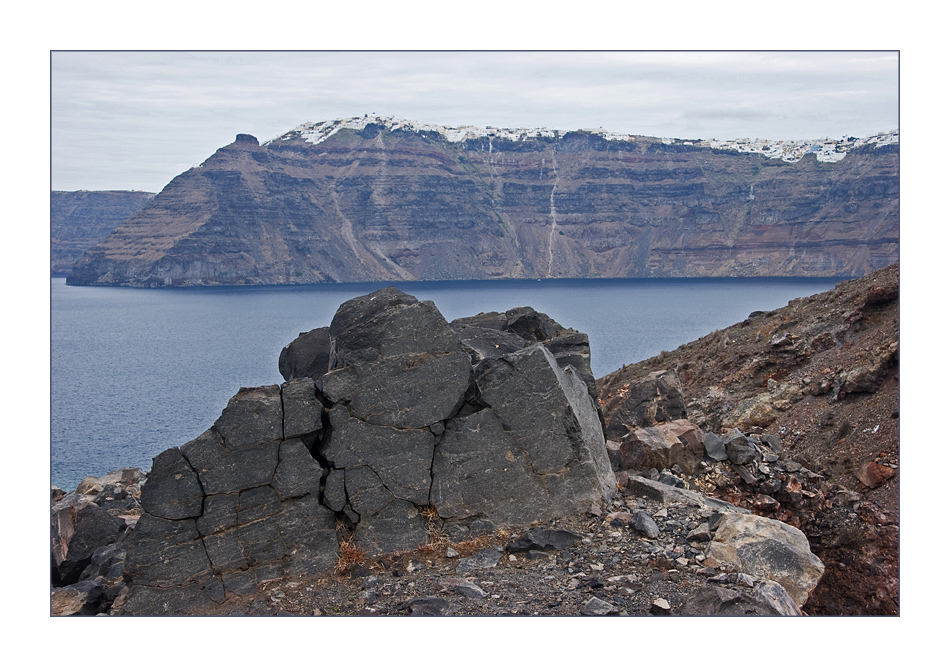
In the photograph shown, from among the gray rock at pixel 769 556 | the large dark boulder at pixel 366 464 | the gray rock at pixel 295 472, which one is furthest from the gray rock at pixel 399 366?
the gray rock at pixel 769 556

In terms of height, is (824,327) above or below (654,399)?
above

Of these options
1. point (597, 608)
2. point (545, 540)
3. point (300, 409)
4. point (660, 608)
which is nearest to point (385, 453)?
point (300, 409)

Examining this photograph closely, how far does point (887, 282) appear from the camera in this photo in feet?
79.0

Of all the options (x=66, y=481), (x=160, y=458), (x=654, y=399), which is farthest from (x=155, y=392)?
(x=160, y=458)

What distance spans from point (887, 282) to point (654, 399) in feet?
31.9

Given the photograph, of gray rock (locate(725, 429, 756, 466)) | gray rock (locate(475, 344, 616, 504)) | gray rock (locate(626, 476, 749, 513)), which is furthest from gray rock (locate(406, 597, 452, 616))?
gray rock (locate(725, 429, 756, 466))

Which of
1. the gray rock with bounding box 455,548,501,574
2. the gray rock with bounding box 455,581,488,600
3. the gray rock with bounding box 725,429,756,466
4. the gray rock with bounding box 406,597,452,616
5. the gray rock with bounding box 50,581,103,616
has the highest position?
the gray rock with bounding box 725,429,756,466

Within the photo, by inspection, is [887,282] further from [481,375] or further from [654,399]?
[481,375]

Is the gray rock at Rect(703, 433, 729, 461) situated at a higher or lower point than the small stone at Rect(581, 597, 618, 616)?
higher

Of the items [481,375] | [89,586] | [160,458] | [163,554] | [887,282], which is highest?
[887,282]

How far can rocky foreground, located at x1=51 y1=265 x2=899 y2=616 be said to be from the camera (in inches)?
404

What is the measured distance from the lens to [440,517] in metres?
11.3

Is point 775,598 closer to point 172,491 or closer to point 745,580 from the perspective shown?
point 745,580

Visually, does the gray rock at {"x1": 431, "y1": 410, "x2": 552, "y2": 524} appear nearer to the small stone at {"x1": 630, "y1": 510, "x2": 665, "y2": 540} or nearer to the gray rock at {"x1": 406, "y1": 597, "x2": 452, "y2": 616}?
the small stone at {"x1": 630, "y1": 510, "x2": 665, "y2": 540}
